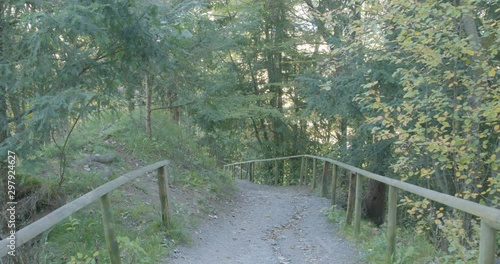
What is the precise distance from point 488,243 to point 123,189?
633 cm

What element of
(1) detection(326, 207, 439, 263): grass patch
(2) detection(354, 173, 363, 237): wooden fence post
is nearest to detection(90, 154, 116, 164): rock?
(1) detection(326, 207, 439, 263): grass patch

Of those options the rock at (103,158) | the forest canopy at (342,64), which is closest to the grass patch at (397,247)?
the forest canopy at (342,64)

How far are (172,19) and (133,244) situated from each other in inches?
117

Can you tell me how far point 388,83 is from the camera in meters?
9.23

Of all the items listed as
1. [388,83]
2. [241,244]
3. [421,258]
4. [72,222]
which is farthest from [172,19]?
[388,83]

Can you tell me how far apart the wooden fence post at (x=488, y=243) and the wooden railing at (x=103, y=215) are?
9.68 ft

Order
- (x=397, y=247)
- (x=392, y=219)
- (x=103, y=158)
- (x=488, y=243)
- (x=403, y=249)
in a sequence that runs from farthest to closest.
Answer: (x=103, y=158) < (x=397, y=247) < (x=403, y=249) < (x=392, y=219) < (x=488, y=243)

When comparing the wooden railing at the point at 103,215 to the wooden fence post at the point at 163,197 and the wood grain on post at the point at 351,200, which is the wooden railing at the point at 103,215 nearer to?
the wooden fence post at the point at 163,197

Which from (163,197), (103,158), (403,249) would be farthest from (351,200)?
(103,158)

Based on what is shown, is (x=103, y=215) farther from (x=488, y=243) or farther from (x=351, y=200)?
(x=351, y=200)

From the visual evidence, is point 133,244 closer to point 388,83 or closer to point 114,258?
point 114,258

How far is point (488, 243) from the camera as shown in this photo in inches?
113

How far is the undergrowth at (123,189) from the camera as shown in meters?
4.94

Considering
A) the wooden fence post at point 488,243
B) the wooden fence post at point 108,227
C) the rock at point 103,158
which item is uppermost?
the wooden fence post at point 488,243
